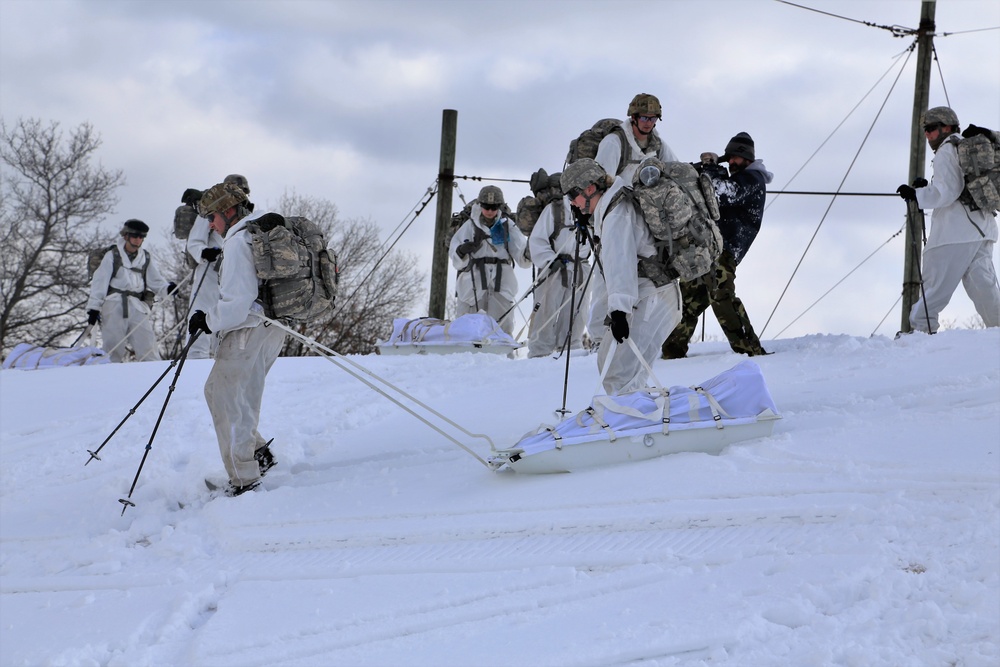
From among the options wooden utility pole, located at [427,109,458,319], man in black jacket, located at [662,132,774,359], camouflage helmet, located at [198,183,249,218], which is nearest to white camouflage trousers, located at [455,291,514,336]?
wooden utility pole, located at [427,109,458,319]

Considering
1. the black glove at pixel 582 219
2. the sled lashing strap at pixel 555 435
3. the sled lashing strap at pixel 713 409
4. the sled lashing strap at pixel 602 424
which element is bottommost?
the sled lashing strap at pixel 555 435

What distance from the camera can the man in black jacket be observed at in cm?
934

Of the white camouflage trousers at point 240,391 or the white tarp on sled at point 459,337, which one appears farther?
the white tarp on sled at point 459,337

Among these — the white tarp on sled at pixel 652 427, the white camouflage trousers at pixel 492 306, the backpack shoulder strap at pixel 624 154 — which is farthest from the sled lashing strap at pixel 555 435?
the white camouflage trousers at pixel 492 306

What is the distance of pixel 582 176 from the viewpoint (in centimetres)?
691

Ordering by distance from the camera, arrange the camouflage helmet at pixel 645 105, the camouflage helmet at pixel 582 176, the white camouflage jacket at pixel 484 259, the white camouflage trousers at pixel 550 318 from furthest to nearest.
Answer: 1. the white camouflage jacket at pixel 484 259
2. the white camouflage trousers at pixel 550 318
3. the camouflage helmet at pixel 645 105
4. the camouflage helmet at pixel 582 176

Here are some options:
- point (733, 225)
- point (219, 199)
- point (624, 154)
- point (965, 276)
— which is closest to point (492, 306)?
point (733, 225)

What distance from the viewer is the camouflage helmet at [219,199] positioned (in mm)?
7344

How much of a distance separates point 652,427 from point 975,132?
482 cm

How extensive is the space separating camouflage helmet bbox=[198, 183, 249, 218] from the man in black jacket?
381cm

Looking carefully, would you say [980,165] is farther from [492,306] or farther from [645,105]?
[492,306]

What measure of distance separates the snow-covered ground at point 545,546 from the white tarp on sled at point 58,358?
4.68m

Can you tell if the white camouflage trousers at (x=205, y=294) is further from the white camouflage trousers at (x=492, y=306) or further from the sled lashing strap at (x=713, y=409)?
the sled lashing strap at (x=713, y=409)

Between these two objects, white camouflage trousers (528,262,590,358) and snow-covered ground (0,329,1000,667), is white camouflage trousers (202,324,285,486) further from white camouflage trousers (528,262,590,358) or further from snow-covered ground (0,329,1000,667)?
white camouflage trousers (528,262,590,358)
